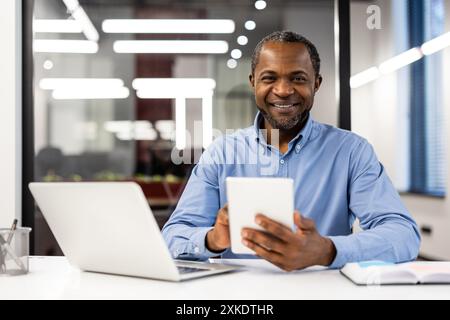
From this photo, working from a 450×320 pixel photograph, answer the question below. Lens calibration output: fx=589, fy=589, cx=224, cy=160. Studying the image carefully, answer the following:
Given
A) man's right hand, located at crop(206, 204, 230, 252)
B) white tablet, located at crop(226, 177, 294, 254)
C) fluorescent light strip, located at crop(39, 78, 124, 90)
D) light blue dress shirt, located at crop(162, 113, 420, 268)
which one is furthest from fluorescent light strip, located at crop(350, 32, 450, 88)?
Answer: white tablet, located at crop(226, 177, 294, 254)

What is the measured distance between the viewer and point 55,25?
2959 mm

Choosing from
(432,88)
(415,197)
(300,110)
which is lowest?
(415,197)

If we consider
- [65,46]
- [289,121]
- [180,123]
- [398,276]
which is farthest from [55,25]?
[398,276]

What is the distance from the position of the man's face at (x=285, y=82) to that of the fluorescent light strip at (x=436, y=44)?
2436mm

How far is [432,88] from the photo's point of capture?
15.4 ft

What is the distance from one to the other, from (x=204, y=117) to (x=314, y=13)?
0.77 metres

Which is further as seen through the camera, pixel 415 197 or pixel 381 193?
pixel 415 197

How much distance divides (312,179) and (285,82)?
370 mm

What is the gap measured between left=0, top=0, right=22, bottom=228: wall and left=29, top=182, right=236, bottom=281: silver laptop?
1475mm

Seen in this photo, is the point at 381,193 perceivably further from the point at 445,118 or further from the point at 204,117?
the point at 445,118

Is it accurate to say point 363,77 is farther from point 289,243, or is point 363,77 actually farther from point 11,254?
point 11,254

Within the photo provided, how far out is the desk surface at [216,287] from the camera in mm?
1112

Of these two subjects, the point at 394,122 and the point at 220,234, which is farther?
the point at 394,122

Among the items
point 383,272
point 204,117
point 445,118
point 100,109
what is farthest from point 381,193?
point 445,118
